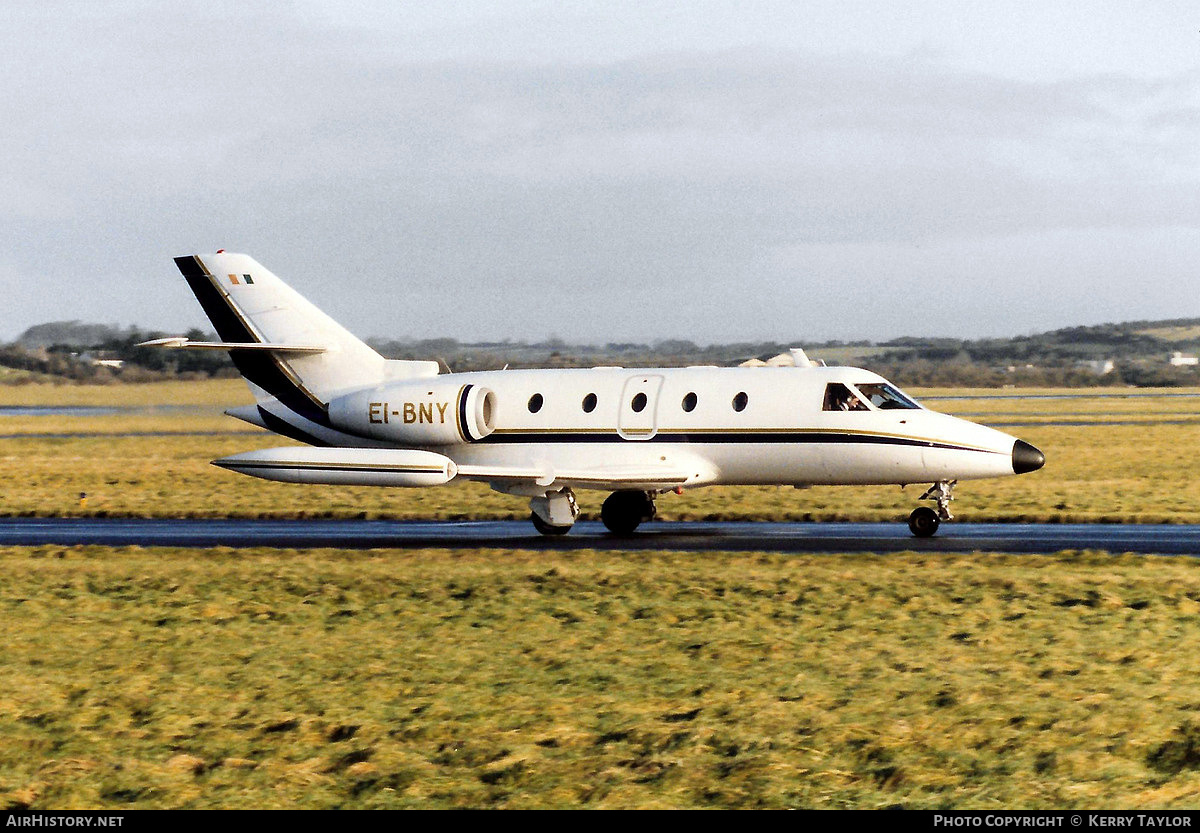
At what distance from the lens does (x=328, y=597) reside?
17.1m

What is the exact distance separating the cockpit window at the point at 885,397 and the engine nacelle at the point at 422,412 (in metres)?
7.18

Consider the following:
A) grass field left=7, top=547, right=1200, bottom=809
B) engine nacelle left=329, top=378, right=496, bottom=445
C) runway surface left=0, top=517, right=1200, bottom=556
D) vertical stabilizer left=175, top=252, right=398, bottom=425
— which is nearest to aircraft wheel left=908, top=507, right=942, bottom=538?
runway surface left=0, top=517, right=1200, bottom=556

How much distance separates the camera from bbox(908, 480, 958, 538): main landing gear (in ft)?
79.7

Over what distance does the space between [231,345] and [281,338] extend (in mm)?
1638

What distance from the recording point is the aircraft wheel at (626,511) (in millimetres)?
26734

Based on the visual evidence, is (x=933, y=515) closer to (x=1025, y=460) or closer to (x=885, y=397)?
(x=1025, y=460)

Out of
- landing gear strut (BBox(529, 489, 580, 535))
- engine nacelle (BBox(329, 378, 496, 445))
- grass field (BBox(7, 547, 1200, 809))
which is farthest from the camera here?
engine nacelle (BBox(329, 378, 496, 445))

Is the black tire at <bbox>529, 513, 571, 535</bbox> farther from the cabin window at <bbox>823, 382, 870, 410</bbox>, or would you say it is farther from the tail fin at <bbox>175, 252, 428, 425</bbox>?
the cabin window at <bbox>823, 382, 870, 410</bbox>

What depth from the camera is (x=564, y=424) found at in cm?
2653

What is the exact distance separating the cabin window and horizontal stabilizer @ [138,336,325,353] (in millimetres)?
10326

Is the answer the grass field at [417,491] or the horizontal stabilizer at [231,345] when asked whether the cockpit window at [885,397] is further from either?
the horizontal stabilizer at [231,345]

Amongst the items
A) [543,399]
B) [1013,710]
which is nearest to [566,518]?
[543,399]

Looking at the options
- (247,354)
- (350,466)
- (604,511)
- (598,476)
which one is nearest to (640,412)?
(598,476)

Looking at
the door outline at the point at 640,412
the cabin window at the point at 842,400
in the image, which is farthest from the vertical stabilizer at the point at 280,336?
the cabin window at the point at 842,400
